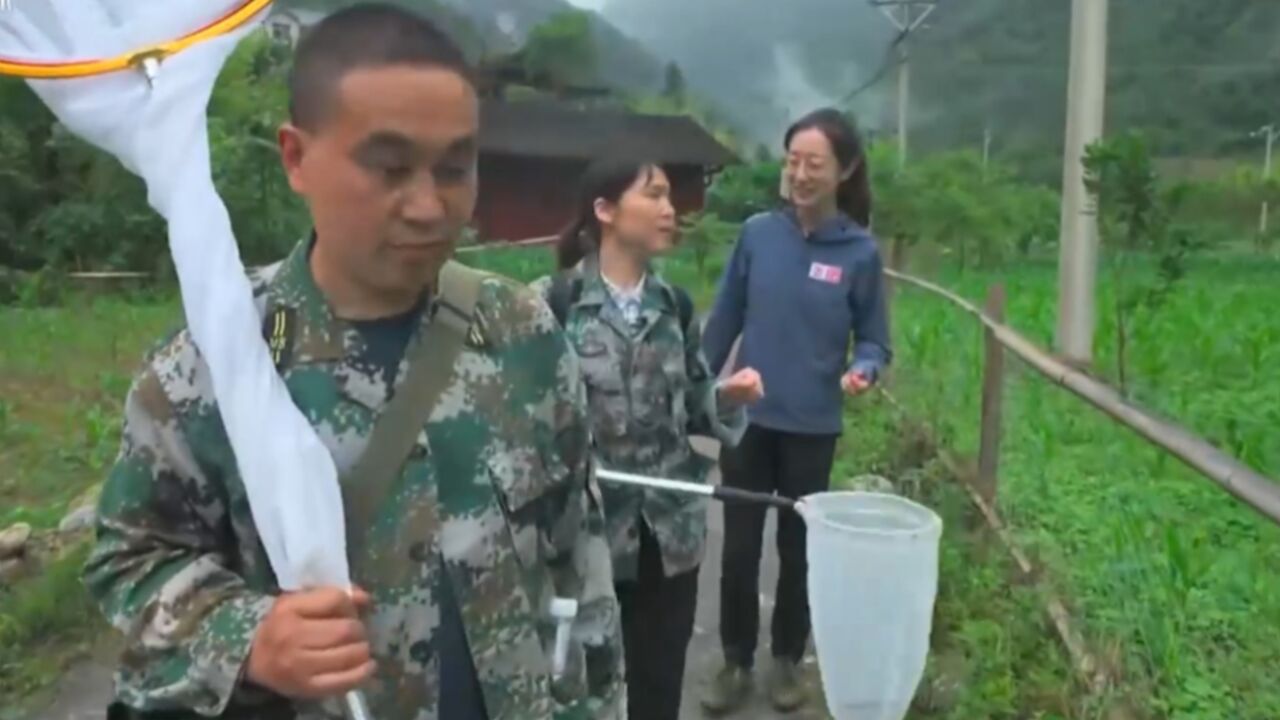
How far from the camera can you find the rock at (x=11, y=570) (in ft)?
15.6

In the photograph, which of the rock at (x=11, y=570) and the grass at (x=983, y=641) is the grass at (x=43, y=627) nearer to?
the rock at (x=11, y=570)

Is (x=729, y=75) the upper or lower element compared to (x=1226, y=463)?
upper

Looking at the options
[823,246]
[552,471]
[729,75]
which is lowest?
[552,471]

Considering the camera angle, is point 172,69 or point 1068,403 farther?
point 1068,403

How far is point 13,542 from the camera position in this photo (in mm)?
4926

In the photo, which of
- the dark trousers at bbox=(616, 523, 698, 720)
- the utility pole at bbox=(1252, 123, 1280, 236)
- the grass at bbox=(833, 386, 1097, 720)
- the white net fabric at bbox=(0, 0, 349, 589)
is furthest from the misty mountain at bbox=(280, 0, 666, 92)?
the white net fabric at bbox=(0, 0, 349, 589)

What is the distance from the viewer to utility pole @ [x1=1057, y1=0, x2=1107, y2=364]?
8148mm

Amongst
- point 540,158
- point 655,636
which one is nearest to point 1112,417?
point 655,636

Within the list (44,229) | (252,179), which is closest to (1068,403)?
(252,179)

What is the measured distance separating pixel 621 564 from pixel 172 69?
166 centimetres

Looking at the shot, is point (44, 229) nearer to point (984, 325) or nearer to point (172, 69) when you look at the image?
point (984, 325)

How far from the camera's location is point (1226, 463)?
118 inches

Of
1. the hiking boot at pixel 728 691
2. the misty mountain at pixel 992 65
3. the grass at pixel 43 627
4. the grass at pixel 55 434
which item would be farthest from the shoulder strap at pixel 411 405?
the misty mountain at pixel 992 65

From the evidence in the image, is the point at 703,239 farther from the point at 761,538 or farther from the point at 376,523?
the point at 376,523
